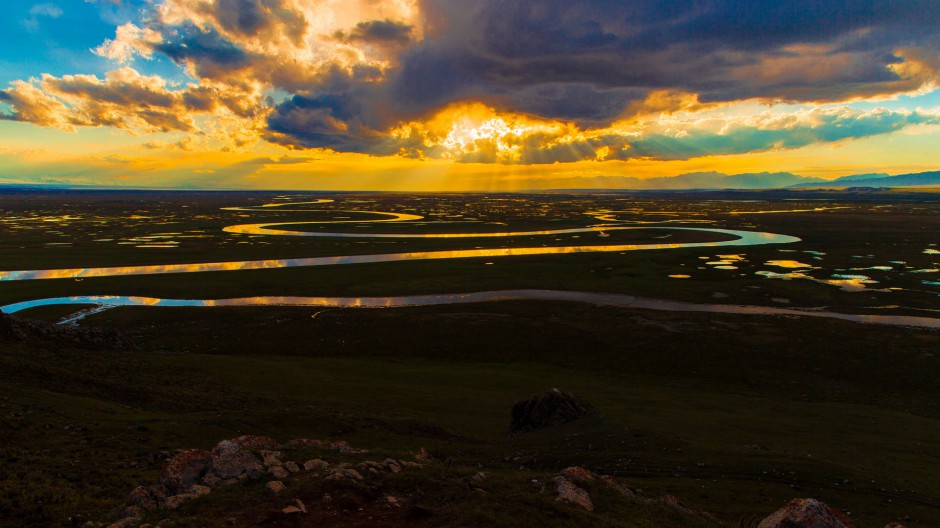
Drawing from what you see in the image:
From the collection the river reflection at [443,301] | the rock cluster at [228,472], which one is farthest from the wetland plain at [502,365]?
the rock cluster at [228,472]

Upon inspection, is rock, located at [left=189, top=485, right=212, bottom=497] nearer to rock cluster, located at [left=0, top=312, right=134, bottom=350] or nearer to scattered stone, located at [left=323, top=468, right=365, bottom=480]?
scattered stone, located at [left=323, top=468, right=365, bottom=480]

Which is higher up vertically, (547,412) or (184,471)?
(184,471)

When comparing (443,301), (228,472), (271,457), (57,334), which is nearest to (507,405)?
(271,457)

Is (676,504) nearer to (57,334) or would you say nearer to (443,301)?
(57,334)

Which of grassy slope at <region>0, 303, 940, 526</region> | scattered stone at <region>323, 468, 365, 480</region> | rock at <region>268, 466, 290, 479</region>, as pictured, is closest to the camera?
scattered stone at <region>323, 468, 365, 480</region>

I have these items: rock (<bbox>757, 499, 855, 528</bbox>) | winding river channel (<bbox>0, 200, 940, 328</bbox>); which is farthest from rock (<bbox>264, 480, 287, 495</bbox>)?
winding river channel (<bbox>0, 200, 940, 328</bbox>)

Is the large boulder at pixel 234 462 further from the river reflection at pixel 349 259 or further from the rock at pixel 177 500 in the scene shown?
the river reflection at pixel 349 259
